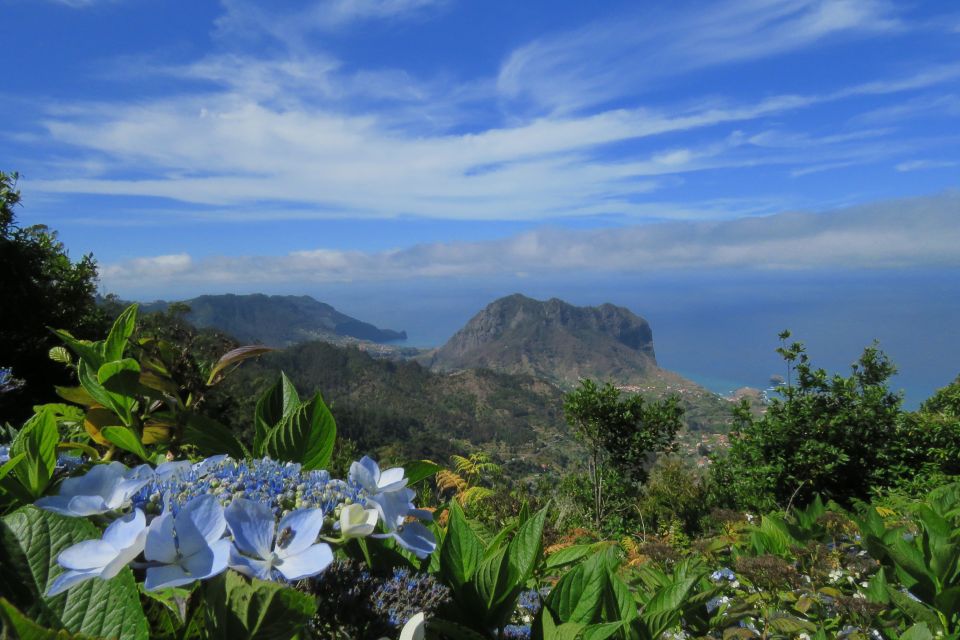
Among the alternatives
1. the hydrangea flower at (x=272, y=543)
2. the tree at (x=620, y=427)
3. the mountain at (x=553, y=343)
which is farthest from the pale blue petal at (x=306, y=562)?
the mountain at (x=553, y=343)

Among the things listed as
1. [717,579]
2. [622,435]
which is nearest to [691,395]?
[622,435]

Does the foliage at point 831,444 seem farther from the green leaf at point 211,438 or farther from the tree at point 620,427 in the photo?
the green leaf at point 211,438

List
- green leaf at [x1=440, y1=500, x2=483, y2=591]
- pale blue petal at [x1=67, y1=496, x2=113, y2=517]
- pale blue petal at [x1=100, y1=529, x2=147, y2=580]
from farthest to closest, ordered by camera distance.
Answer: green leaf at [x1=440, y1=500, x2=483, y2=591]
pale blue petal at [x1=67, y1=496, x2=113, y2=517]
pale blue petal at [x1=100, y1=529, x2=147, y2=580]

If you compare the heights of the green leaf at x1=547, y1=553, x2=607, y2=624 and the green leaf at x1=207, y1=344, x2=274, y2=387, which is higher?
the green leaf at x1=207, y1=344, x2=274, y2=387

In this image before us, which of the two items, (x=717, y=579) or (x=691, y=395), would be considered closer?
(x=717, y=579)

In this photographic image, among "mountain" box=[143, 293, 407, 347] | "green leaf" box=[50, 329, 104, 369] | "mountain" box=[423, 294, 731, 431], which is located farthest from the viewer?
"mountain" box=[143, 293, 407, 347]

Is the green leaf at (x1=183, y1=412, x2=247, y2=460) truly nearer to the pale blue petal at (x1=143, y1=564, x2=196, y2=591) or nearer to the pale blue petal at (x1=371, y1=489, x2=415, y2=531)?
the pale blue petal at (x1=371, y1=489, x2=415, y2=531)

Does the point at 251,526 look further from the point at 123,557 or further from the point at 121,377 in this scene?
the point at 121,377

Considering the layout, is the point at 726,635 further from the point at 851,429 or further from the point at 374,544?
the point at 851,429

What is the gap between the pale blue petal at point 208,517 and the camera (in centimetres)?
62

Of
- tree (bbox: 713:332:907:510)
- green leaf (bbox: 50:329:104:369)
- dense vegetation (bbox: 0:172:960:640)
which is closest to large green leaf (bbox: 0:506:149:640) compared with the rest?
dense vegetation (bbox: 0:172:960:640)

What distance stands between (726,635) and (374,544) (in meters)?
1.09

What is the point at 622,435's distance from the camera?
10.1m

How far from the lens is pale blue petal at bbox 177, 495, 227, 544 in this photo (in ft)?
2.04
